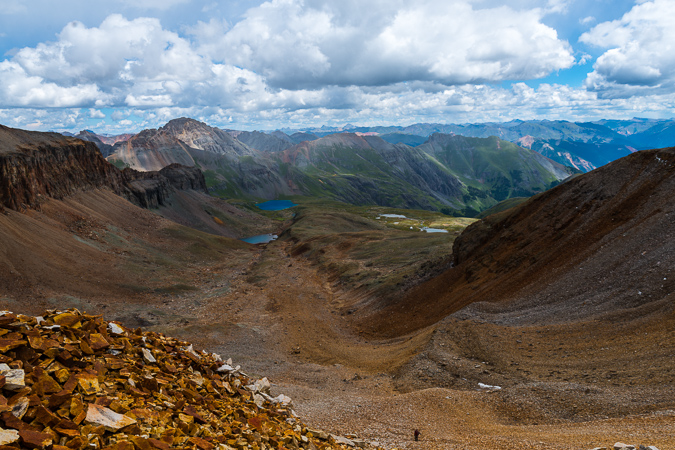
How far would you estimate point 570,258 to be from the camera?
39.9 meters

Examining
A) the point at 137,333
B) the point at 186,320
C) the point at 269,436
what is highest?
the point at 137,333

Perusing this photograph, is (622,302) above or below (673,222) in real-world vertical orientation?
below

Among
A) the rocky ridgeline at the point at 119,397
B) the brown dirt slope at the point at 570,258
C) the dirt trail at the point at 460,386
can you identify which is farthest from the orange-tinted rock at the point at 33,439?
the brown dirt slope at the point at 570,258

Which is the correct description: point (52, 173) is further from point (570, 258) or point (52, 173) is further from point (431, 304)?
point (570, 258)

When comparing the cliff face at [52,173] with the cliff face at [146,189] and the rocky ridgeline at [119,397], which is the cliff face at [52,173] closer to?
the cliff face at [146,189]

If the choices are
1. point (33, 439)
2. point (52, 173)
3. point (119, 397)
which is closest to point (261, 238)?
point (52, 173)

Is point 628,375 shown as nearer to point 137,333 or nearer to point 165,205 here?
point 137,333

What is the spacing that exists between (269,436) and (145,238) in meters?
93.8

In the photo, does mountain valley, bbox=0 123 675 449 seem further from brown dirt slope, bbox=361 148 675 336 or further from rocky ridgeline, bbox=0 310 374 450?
rocky ridgeline, bbox=0 310 374 450

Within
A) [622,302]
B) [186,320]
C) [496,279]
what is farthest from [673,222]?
[186,320]

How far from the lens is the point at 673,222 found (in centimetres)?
3466

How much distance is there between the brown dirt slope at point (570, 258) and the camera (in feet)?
104

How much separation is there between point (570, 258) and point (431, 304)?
1646cm

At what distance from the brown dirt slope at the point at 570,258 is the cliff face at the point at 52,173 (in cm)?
7113
